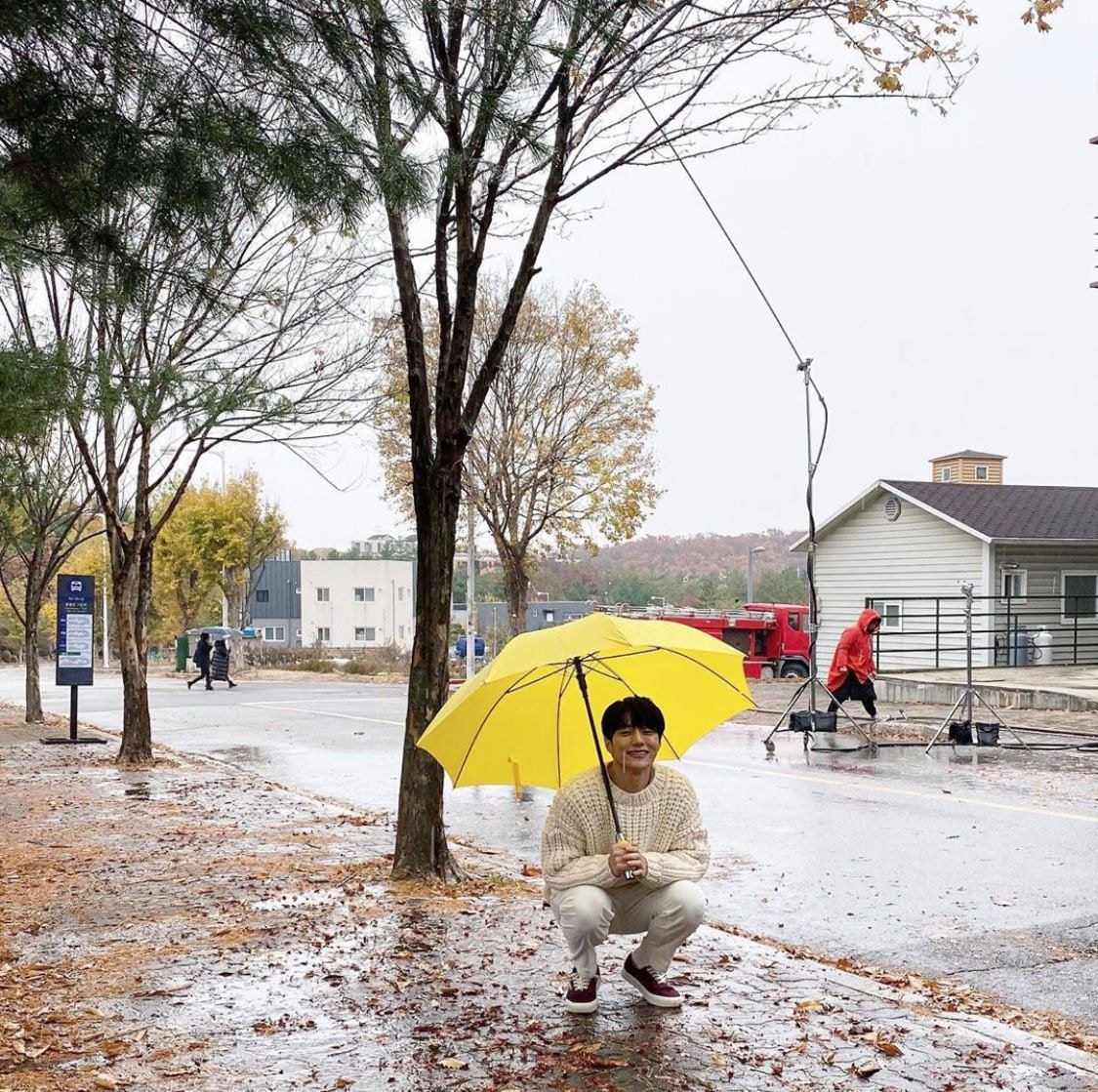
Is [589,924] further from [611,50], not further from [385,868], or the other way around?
[611,50]

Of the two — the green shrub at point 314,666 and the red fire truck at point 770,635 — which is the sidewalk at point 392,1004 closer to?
the red fire truck at point 770,635

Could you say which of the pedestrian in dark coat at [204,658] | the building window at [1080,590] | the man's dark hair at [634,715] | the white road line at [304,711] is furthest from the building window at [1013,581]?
the man's dark hair at [634,715]

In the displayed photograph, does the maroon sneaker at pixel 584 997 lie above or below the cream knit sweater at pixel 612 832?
below

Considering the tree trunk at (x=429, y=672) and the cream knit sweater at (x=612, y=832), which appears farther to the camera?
the tree trunk at (x=429, y=672)

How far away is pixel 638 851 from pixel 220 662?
3182cm

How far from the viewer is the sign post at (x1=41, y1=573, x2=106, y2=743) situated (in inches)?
760

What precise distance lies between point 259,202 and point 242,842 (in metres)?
5.51

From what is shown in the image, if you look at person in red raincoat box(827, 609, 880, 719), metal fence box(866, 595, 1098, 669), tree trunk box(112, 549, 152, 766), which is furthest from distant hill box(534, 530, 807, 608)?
tree trunk box(112, 549, 152, 766)

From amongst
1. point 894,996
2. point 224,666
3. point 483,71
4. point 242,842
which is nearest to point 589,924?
point 894,996

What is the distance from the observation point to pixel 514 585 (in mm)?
34656

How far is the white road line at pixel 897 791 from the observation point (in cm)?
1127

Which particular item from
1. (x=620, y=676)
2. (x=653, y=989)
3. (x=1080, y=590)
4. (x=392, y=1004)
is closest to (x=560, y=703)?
(x=620, y=676)

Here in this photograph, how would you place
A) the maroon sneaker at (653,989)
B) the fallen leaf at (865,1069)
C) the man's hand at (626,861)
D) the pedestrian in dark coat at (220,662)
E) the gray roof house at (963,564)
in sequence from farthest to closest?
the pedestrian in dark coat at (220,662)
the gray roof house at (963,564)
the maroon sneaker at (653,989)
the man's hand at (626,861)
the fallen leaf at (865,1069)

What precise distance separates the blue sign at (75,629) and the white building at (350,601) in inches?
2993
